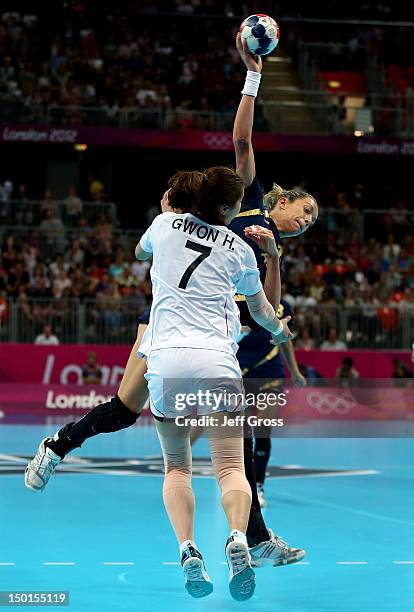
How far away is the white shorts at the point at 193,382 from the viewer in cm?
550

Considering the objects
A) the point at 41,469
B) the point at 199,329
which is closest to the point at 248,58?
the point at 199,329

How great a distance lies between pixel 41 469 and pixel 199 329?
1.84m

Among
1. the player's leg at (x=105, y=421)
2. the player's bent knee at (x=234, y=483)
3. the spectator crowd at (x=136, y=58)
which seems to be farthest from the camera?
the spectator crowd at (x=136, y=58)

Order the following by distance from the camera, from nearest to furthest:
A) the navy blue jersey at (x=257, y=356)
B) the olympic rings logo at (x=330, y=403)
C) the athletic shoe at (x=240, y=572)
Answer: the athletic shoe at (x=240, y=572), the navy blue jersey at (x=257, y=356), the olympic rings logo at (x=330, y=403)

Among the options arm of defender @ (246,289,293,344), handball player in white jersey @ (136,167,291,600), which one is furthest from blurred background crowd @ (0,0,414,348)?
handball player in white jersey @ (136,167,291,600)

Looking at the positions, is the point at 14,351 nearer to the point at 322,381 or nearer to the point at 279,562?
the point at 322,381

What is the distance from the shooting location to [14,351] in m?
21.4

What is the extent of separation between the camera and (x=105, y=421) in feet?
22.2

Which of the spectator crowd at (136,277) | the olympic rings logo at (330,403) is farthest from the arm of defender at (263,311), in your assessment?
the spectator crowd at (136,277)

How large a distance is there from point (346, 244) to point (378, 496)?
1791 centimetres

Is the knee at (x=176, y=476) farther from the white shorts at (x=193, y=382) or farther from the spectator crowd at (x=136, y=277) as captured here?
the spectator crowd at (x=136, y=277)

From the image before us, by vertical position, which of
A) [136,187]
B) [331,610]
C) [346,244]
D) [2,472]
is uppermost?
[136,187]

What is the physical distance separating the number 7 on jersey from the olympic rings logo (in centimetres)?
1400

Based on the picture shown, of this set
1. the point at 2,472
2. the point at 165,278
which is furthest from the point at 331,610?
the point at 2,472
